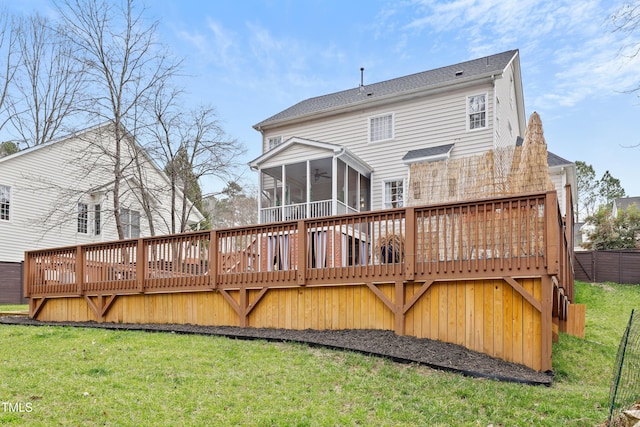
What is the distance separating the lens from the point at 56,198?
17344 mm

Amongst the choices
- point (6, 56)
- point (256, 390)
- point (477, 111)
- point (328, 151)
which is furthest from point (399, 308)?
point (6, 56)

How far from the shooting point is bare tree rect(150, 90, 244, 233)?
1412 centimetres

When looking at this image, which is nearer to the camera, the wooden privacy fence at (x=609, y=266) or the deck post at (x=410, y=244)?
the deck post at (x=410, y=244)

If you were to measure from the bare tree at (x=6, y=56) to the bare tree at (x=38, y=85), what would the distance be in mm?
239

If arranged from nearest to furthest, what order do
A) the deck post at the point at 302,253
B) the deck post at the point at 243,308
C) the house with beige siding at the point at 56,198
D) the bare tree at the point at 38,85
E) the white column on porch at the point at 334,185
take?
the deck post at the point at 302,253
the deck post at the point at 243,308
the white column on porch at the point at 334,185
the house with beige siding at the point at 56,198
the bare tree at the point at 38,85

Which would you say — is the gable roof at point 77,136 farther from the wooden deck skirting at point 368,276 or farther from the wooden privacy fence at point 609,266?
the wooden privacy fence at point 609,266

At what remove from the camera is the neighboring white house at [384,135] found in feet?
42.4

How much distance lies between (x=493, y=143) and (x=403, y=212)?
753 cm

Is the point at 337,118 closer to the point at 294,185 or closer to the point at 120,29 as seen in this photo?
the point at 294,185

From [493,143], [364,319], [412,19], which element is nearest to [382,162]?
[493,143]

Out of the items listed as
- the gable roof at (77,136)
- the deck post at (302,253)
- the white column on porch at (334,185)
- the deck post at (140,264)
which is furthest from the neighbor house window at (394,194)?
A: the deck post at (140,264)

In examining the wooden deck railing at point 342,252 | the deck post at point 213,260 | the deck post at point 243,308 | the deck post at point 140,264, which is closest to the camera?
the wooden deck railing at point 342,252

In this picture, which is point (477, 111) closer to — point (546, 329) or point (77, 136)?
point (546, 329)

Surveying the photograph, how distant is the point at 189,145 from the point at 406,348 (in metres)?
11.1
